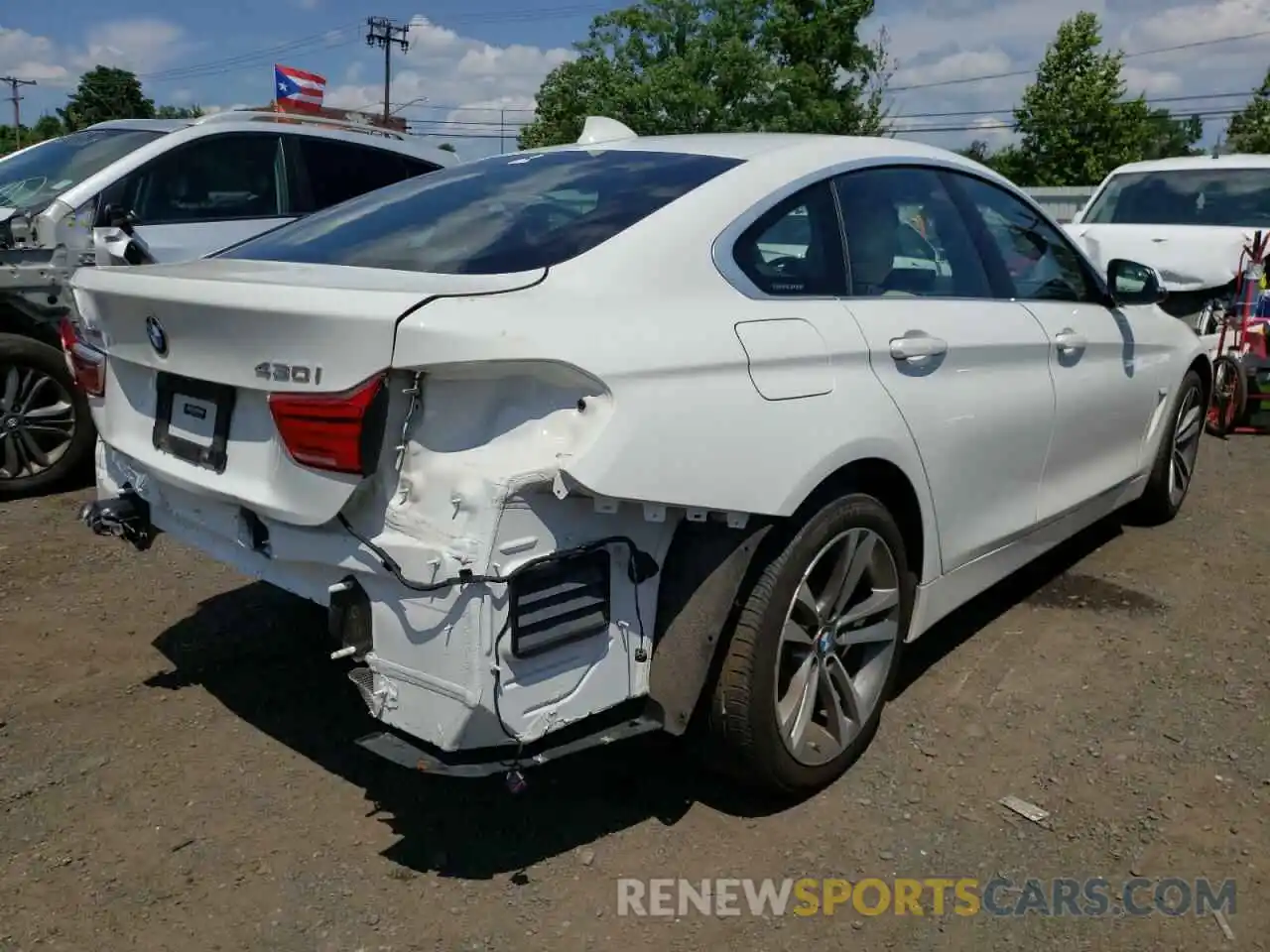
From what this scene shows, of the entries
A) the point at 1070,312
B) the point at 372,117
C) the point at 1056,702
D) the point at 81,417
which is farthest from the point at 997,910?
the point at 372,117

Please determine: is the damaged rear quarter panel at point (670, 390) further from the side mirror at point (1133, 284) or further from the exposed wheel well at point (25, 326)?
the exposed wheel well at point (25, 326)

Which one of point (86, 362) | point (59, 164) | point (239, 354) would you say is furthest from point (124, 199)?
point (239, 354)

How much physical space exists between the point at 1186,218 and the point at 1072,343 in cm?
654

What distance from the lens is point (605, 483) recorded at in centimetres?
222

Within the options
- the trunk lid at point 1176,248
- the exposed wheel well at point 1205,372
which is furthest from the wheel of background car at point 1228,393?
the exposed wheel well at point 1205,372

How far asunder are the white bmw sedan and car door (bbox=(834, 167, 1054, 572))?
0.04 feet

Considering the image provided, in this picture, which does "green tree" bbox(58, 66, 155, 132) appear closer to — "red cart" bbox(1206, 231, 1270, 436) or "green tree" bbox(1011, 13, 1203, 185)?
"green tree" bbox(1011, 13, 1203, 185)

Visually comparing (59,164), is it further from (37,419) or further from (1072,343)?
(1072,343)

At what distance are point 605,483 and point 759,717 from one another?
86 centimetres

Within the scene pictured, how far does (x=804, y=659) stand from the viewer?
2.92m

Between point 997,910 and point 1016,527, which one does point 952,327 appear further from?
point 997,910

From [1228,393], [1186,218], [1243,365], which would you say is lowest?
[1228,393]

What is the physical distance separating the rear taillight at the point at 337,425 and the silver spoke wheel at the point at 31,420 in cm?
395

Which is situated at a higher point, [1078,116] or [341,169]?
[1078,116]
